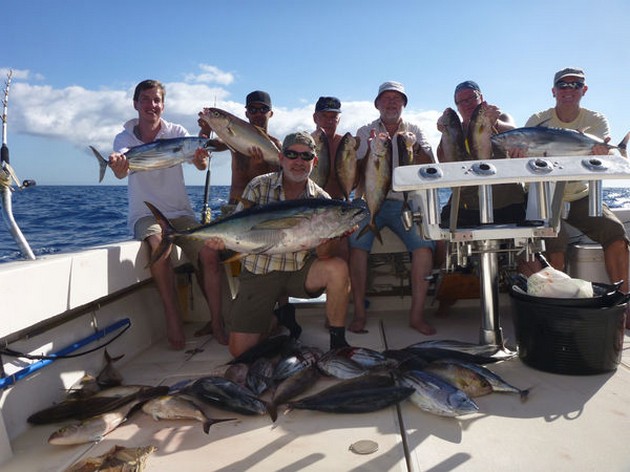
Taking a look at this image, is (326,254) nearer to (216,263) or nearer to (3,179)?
(216,263)

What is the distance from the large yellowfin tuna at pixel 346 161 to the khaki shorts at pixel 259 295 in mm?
886

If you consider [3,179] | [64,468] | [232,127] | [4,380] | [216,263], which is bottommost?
[64,468]

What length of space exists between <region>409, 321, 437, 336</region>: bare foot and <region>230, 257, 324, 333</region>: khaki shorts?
926mm

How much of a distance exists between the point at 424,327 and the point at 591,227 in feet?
5.33

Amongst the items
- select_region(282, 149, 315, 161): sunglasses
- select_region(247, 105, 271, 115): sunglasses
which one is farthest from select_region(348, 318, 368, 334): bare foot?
select_region(247, 105, 271, 115): sunglasses

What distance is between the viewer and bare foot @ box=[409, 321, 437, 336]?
387cm

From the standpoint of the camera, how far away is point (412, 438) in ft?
7.29

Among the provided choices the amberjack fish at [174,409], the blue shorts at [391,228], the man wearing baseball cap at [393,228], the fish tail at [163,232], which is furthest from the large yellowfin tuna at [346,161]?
the amberjack fish at [174,409]

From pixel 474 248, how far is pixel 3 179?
2771mm

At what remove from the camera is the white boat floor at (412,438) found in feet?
6.70

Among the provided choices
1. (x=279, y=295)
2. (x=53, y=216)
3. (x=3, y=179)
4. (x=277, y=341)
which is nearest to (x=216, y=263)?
(x=279, y=295)

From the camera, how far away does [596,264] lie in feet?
13.9

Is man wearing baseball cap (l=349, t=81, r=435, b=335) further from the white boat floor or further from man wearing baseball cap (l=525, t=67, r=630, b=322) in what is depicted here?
the white boat floor

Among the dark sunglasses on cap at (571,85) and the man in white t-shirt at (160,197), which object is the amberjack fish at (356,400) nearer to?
the man in white t-shirt at (160,197)
